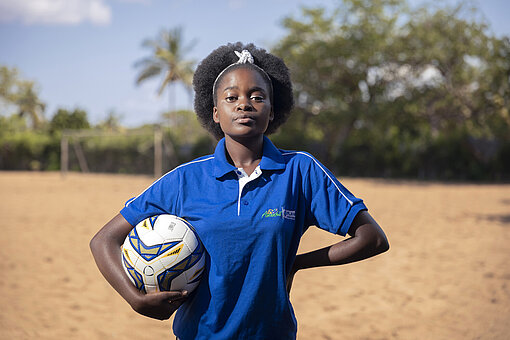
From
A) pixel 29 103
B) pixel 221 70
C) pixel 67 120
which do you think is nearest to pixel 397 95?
pixel 67 120

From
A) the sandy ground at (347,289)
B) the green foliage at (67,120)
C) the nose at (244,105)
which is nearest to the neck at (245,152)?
the nose at (244,105)

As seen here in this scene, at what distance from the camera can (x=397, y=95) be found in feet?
89.8

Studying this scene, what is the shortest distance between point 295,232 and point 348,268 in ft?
16.0

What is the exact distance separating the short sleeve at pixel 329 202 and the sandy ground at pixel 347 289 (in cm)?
266

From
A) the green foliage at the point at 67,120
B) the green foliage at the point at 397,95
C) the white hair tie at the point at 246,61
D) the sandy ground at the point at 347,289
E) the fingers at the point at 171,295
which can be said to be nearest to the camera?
the fingers at the point at 171,295

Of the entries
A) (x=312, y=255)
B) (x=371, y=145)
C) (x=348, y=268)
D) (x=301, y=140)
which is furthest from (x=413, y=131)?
(x=312, y=255)

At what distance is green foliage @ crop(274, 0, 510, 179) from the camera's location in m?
23.4

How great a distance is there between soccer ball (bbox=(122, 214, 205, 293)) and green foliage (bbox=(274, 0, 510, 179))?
22794 millimetres

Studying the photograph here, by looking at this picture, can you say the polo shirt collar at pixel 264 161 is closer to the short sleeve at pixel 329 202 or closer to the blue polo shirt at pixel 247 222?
the blue polo shirt at pixel 247 222

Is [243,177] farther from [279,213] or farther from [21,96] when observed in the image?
[21,96]

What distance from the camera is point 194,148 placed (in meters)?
28.2

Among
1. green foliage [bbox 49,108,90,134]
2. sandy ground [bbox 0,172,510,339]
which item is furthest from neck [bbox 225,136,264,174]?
green foliage [bbox 49,108,90,134]

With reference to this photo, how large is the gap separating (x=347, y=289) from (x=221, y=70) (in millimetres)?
3998

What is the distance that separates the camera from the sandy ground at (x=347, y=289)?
14.0ft
